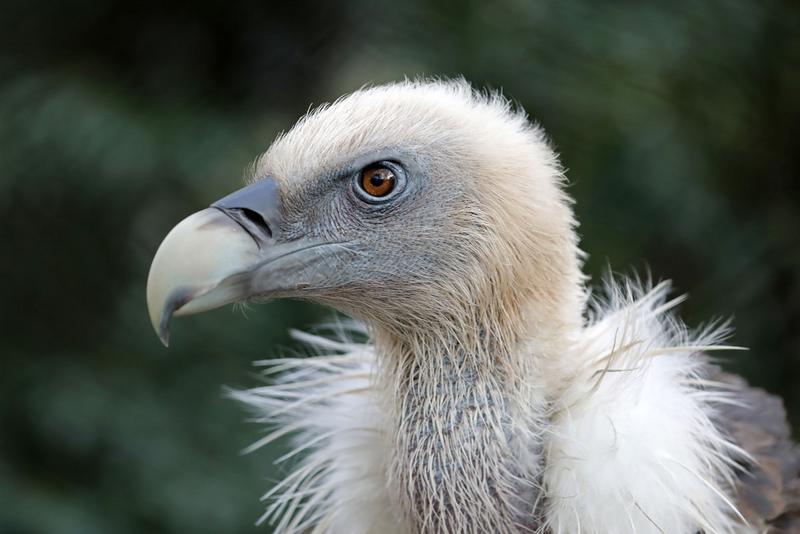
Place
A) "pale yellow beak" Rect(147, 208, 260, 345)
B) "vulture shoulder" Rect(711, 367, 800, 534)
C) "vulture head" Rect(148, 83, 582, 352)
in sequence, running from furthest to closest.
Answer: "vulture shoulder" Rect(711, 367, 800, 534)
"vulture head" Rect(148, 83, 582, 352)
"pale yellow beak" Rect(147, 208, 260, 345)

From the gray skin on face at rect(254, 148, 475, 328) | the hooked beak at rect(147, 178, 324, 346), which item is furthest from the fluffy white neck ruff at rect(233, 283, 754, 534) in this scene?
the hooked beak at rect(147, 178, 324, 346)

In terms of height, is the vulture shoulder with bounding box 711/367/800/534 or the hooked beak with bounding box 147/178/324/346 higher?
the vulture shoulder with bounding box 711/367/800/534

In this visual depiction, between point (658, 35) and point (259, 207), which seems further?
point (658, 35)

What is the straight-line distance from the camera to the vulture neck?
1616mm

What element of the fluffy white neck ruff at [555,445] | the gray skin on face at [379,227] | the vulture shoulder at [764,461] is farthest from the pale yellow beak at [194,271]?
the vulture shoulder at [764,461]

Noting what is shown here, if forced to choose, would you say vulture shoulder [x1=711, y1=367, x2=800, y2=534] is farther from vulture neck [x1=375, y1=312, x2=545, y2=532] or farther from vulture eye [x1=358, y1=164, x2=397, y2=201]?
vulture eye [x1=358, y1=164, x2=397, y2=201]

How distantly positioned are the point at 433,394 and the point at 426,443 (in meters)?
0.08

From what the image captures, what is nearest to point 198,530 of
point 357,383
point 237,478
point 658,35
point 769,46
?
point 237,478

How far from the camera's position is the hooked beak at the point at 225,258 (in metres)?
1.53

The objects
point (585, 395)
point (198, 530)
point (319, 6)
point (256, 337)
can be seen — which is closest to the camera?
point (585, 395)

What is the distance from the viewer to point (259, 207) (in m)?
1.65

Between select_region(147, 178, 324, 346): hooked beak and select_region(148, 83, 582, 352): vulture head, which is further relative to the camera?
select_region(148, 83, 582, 352): vulture head

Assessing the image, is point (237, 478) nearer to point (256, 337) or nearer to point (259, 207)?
point (256, 337)

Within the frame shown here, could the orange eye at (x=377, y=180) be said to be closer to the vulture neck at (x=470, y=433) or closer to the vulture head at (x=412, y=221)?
the vulture head at (x=412, y=221)
